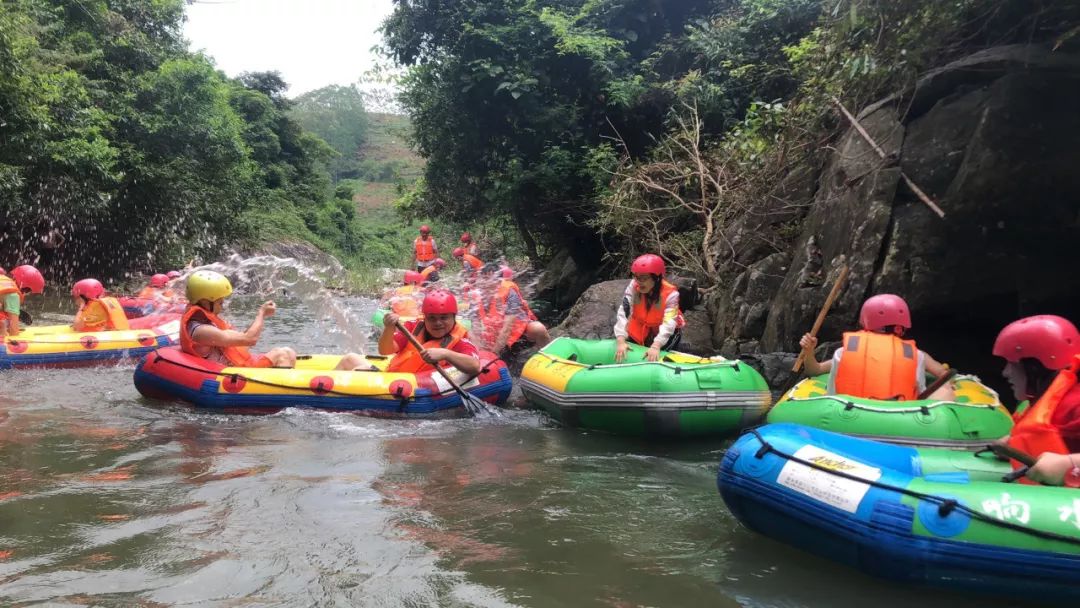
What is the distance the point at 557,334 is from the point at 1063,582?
799 cm

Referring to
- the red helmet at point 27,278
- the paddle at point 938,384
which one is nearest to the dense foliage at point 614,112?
the paddle at point 938,384

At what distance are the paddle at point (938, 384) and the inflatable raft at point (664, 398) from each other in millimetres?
1243

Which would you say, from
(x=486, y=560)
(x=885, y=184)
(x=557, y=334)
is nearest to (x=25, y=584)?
(x=486, y=560)

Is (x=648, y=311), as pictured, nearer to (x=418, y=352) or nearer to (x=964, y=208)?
(x=418, y=352)

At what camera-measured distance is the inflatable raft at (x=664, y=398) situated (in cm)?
596

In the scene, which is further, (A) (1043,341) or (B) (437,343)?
(B) (437,343)

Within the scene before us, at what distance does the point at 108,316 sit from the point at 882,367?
860cm

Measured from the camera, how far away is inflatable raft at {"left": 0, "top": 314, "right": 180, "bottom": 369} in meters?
8.41

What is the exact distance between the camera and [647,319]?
7.50m

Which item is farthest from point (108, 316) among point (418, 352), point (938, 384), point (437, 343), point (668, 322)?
point (938, 384)

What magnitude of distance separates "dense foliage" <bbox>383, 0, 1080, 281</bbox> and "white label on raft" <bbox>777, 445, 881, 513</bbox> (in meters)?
5.93

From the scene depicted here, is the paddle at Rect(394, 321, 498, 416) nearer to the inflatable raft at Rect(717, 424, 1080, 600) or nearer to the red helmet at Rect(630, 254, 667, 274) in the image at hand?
the red helmet at Rect(630, 254, 667, 274)

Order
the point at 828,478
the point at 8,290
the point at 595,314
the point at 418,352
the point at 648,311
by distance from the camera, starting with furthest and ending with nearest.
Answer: the point at 595,314 → the point at 8,290 → the point at 648,311 → the point at 418,352 → the point at 828,478

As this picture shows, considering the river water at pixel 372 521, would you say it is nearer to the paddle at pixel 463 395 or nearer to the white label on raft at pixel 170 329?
the paddle at pixel 463 395
